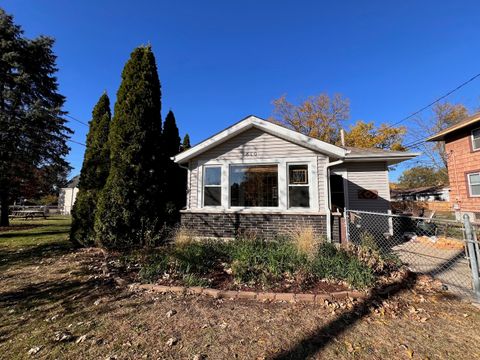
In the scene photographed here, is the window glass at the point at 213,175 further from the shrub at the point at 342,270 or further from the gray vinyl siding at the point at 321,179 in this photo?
the shrub at the point at 342,270

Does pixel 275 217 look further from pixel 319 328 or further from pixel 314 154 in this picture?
pixel 319 328

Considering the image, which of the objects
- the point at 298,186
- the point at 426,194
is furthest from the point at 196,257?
the point at 426,194

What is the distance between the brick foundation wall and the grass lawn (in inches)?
124

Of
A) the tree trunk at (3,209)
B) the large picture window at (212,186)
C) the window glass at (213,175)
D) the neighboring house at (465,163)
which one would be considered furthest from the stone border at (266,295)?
the tree trunk at (3,209)

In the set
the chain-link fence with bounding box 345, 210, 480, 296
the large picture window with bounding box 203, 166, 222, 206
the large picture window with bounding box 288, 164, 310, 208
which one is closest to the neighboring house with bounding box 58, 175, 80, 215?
the large picture window with bounding box 203, 166, 222, 206

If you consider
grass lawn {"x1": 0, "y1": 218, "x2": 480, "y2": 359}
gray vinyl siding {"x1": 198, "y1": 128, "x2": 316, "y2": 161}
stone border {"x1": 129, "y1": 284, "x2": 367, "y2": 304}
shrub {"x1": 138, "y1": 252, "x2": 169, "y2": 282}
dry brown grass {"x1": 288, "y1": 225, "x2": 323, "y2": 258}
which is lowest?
grass lawn {"x1": 0, "y1": 218, "x2": 480, "y2": 359}

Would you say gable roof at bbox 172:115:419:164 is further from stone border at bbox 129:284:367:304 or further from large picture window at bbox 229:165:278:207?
stone border at bbox 129:284:367:304

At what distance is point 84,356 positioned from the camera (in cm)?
265

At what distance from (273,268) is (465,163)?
1637 cm

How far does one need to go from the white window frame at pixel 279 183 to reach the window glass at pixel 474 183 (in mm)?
12621

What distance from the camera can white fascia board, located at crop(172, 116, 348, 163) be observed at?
760cm

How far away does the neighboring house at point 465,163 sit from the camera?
45.5ft

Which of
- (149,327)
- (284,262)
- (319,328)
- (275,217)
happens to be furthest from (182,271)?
(275,217)

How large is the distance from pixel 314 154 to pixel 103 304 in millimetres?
6663
